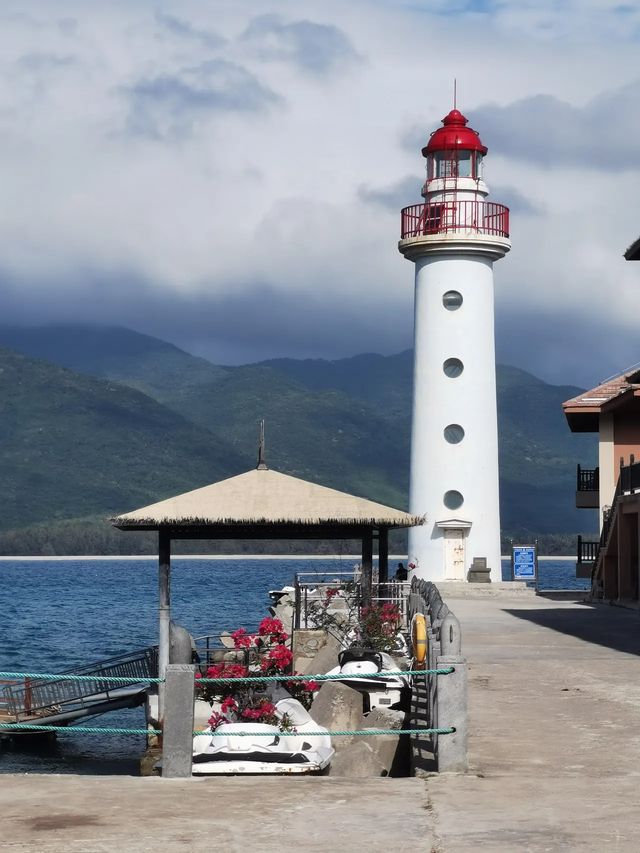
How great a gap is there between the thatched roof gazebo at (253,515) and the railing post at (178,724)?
10.9m

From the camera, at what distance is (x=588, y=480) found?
4922 centimetres

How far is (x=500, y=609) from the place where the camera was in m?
33.1

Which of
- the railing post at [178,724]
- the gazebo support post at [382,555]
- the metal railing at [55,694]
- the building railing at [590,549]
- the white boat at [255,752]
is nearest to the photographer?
the railing post at [178,724]

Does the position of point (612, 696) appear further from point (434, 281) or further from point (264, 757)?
point (434, 281)

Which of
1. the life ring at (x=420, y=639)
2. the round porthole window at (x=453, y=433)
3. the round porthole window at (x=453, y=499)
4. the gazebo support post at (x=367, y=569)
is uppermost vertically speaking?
the round porthole window at (x=453, y=433)

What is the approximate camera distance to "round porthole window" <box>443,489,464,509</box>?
43062 mm

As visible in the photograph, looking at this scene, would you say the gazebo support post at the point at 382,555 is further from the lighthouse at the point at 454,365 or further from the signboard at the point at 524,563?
the signboard at the point at 524,563

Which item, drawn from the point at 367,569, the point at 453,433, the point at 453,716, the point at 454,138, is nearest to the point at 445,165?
the point at 454,138

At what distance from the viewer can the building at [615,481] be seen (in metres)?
34.9

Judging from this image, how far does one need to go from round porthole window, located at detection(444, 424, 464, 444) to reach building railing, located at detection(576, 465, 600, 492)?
4301 millimetres

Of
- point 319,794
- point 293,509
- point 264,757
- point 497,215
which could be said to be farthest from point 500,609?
point 319,794

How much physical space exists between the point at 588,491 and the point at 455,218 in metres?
9.73

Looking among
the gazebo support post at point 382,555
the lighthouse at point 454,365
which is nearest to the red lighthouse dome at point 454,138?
the lighthouse at point 454,365

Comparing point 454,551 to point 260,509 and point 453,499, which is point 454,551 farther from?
point 260,509
